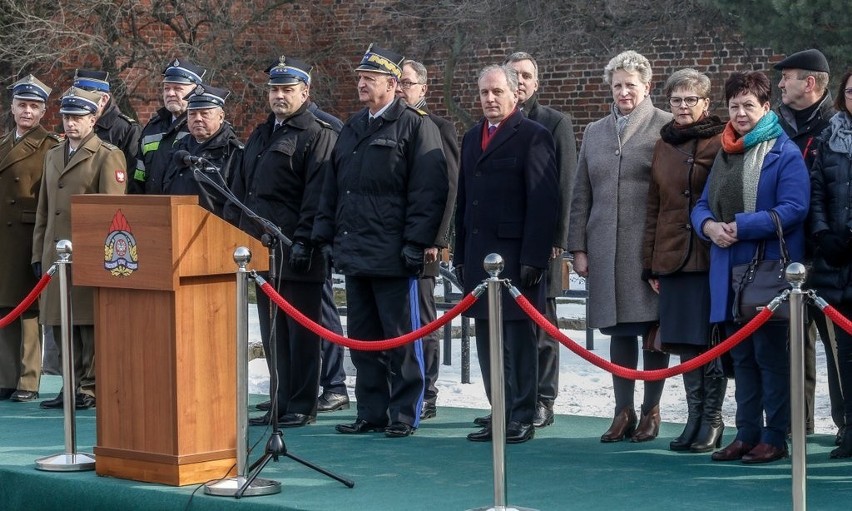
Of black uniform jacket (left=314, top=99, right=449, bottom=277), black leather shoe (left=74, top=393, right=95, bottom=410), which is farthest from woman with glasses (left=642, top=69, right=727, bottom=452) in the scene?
black leather shoe (left=74, top=393, right=95, bottom=410)

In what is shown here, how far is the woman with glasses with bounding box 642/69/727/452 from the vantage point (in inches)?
279

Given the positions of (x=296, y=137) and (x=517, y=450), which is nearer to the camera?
(x=517, y=450)

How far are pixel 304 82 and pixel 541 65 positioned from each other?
437 inches

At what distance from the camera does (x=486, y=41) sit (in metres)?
19.4

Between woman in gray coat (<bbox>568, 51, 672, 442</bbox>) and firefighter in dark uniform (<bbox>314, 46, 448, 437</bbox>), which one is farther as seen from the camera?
firefighter in dark uniform (<bbox>314, 46, 448, 437</bbox>)

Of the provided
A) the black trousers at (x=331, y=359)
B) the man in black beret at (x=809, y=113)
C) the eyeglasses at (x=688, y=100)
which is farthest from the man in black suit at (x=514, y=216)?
the black trousers at (x=331, y=359)

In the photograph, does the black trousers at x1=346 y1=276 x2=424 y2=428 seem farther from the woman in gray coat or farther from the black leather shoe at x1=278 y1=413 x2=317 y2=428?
the woman in gray coat

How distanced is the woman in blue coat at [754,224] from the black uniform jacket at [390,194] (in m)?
1.46

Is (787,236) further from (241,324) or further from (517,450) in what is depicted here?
(241,324)

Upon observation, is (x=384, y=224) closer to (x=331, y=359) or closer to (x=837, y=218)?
(x=331, y=359)

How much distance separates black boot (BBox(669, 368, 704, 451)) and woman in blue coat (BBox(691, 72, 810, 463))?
1.04 feet

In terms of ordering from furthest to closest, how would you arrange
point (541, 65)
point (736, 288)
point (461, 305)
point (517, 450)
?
point (541, 65) < point (517, 450) < point (736, 288) < point (461, 305)

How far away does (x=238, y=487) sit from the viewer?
20.3ft

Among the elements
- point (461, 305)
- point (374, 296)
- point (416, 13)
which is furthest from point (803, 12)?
point (461, 305)
